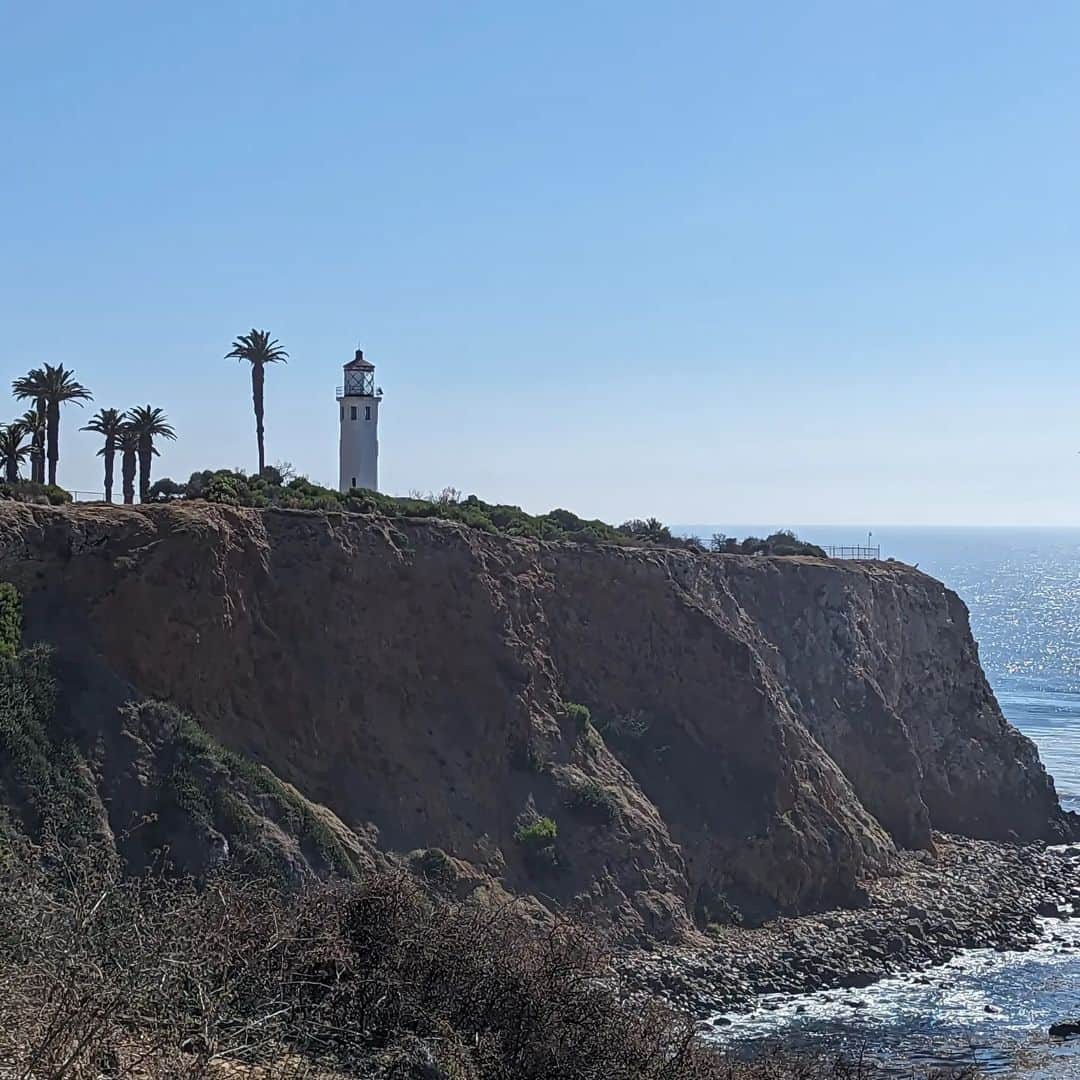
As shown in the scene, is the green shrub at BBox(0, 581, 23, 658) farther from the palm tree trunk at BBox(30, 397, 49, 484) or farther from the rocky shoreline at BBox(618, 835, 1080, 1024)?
the rocky shoreline at BBox(618, 835, 1080, 1024)

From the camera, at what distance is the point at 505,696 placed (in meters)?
36.8

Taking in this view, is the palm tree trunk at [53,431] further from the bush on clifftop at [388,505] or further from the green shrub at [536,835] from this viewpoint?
the green shrub at [536,835]

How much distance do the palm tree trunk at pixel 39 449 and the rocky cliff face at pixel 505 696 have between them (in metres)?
9.31

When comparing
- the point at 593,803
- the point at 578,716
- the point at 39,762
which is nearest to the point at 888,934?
the point at 593,803

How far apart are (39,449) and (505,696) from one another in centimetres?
1633

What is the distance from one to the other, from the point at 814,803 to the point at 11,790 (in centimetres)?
2236

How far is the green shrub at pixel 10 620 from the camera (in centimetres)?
2927

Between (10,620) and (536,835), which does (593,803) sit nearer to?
(536,835)

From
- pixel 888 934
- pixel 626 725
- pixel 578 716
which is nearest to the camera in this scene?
pixel 888 934

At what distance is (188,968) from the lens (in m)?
10.2

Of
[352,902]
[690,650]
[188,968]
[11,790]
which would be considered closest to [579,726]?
[690,650]

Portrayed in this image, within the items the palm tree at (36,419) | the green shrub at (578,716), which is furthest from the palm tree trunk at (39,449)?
the green shrub at (578,716)

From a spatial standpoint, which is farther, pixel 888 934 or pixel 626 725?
pixel 626 725

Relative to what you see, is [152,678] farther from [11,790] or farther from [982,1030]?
[982,1030]
